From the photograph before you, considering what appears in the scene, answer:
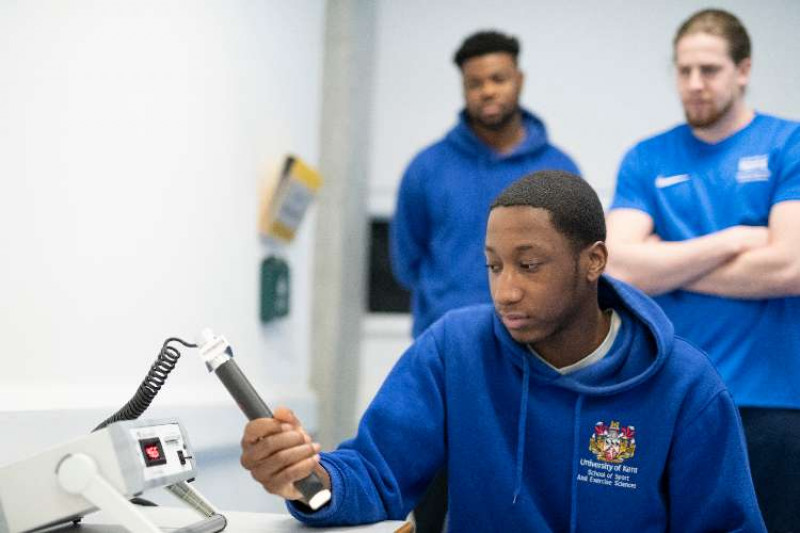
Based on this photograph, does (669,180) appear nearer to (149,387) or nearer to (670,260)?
(670,260)

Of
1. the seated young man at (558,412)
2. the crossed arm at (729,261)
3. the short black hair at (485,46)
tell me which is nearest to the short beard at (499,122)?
the short black hair at (485,46)

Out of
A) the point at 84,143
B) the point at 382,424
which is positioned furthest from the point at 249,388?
the point at 84,143

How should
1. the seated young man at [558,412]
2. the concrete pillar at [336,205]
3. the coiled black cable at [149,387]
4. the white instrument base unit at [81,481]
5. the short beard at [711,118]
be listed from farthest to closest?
the concrete pillar at [336,205] < the short beard at [711,118] < the seated young man at [558,412] < the coiled black cable at [149,387] < the white instrument base unit at [81,481]

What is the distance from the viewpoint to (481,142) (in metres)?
3.18

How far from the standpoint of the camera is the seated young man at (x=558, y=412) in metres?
1.61

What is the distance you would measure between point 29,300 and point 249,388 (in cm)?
76

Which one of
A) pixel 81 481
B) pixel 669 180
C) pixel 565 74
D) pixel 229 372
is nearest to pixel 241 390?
pixel 229 372

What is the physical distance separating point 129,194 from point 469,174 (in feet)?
3.95

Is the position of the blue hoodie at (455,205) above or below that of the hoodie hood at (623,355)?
above

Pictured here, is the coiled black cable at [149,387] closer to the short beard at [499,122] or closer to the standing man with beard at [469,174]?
the standing man with beard at [469,174]

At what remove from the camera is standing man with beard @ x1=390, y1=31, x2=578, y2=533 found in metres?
3.08

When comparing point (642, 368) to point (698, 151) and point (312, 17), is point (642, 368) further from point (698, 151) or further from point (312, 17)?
A: point (312, 17)

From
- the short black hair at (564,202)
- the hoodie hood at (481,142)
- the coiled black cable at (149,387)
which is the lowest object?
the coiled black cable at (149,387)

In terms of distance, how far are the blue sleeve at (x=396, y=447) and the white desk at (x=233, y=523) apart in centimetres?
5
